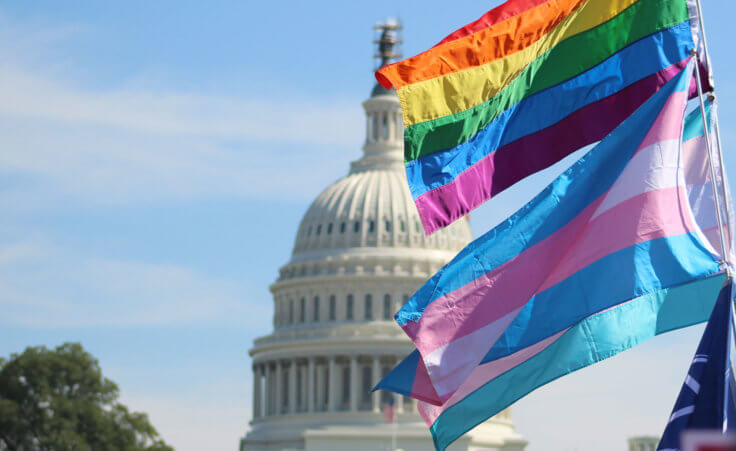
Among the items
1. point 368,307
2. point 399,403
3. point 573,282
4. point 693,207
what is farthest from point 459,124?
point 368,307

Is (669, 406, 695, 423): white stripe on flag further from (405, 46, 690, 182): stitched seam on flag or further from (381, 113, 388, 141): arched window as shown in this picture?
(381, 113, 388, 141): arched window

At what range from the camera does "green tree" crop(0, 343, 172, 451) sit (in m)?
106

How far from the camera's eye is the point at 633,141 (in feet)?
77.5

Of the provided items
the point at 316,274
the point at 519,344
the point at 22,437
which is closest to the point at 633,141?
the point at 519,344

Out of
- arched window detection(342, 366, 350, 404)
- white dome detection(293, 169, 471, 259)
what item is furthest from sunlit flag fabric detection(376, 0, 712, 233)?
arched window detection(342, 366, 350, 404)

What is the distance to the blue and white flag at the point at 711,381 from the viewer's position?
69.8ft

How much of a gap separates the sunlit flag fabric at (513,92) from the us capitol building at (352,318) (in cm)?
12579

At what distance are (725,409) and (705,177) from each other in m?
4.56

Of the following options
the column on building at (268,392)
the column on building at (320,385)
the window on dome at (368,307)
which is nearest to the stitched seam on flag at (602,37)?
the column on building at (320,385)

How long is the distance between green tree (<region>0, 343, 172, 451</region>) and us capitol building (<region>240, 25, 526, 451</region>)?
43501 millimetres

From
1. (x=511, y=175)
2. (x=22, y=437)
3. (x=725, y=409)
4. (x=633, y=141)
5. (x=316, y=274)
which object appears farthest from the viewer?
(x=316, y=274)

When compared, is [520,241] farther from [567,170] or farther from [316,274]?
[316,274]

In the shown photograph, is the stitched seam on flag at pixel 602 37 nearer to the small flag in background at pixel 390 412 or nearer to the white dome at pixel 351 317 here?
the small flag in background at pixel 390 412

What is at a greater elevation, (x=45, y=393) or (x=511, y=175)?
(x=45, y=393)
